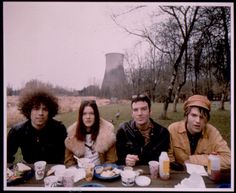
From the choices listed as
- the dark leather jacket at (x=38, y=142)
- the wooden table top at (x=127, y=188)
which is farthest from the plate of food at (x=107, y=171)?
the dark leather jacket at (x=38, y=142)

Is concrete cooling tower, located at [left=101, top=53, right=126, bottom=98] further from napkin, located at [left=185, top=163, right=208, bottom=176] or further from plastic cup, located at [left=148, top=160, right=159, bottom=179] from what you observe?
napkin, located at [left=185, top=163, right=208, bottom=176]

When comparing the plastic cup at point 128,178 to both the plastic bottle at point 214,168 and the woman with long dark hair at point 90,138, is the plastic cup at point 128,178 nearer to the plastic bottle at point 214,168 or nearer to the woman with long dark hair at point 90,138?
the woman with long dark hair at point 90,138

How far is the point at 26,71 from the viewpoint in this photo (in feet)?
6.00

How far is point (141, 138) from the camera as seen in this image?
6.10 feet

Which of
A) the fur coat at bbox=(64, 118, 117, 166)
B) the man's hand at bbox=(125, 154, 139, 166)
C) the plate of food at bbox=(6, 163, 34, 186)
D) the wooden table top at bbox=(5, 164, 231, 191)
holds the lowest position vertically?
the wooden table top at bbox=(5, 164, 231, 191)

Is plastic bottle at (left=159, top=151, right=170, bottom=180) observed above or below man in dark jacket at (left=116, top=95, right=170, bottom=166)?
below

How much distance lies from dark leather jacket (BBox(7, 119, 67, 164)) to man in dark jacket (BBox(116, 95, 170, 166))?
0.41 meters

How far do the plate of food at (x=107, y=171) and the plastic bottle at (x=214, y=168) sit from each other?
24.2 inches

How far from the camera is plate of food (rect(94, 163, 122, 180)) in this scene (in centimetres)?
178

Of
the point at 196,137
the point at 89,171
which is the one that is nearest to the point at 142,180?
the point at 89,171

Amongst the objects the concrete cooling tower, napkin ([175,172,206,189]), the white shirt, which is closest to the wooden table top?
napkin ([175,172,206,189])

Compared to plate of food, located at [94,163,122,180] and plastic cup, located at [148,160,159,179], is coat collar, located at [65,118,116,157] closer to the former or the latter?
plate of food, located at [94,163,122,180]

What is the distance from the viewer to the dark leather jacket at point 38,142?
185 centimetres

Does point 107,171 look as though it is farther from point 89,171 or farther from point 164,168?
point 164,168
